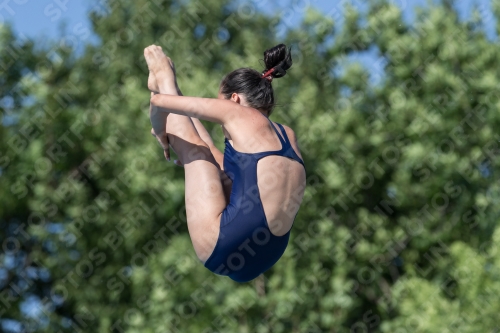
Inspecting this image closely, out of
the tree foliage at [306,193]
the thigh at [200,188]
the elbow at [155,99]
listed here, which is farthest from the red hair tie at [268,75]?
the tree foliage at [306,193]

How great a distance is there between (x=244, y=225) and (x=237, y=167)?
25 cm

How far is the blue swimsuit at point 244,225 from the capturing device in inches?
150

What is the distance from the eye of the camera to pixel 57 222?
1164 cm

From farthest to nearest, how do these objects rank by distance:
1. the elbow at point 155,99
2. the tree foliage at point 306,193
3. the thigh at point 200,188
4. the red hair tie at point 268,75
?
Result: the tree foliage at point 306,193, the red hair tie at point 268,75, the thigh at point 200,188, the elbow at point 155,99

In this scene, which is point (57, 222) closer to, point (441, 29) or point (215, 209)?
point (441, 29)

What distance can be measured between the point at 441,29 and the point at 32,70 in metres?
5.56

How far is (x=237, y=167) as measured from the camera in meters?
3.85

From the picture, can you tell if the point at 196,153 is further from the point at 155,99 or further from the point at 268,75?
the point at 268,75

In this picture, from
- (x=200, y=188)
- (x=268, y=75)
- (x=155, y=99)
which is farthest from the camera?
(x=268, y=75)

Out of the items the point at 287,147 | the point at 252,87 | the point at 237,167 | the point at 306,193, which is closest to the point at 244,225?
the point at 237,167

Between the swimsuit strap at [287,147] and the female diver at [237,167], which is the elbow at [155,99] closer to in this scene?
the female diver at [237,167]

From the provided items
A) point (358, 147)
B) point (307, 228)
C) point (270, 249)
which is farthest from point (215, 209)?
point (358, 147)

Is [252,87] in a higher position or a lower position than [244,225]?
higher

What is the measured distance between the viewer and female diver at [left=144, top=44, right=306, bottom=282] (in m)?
3.77
